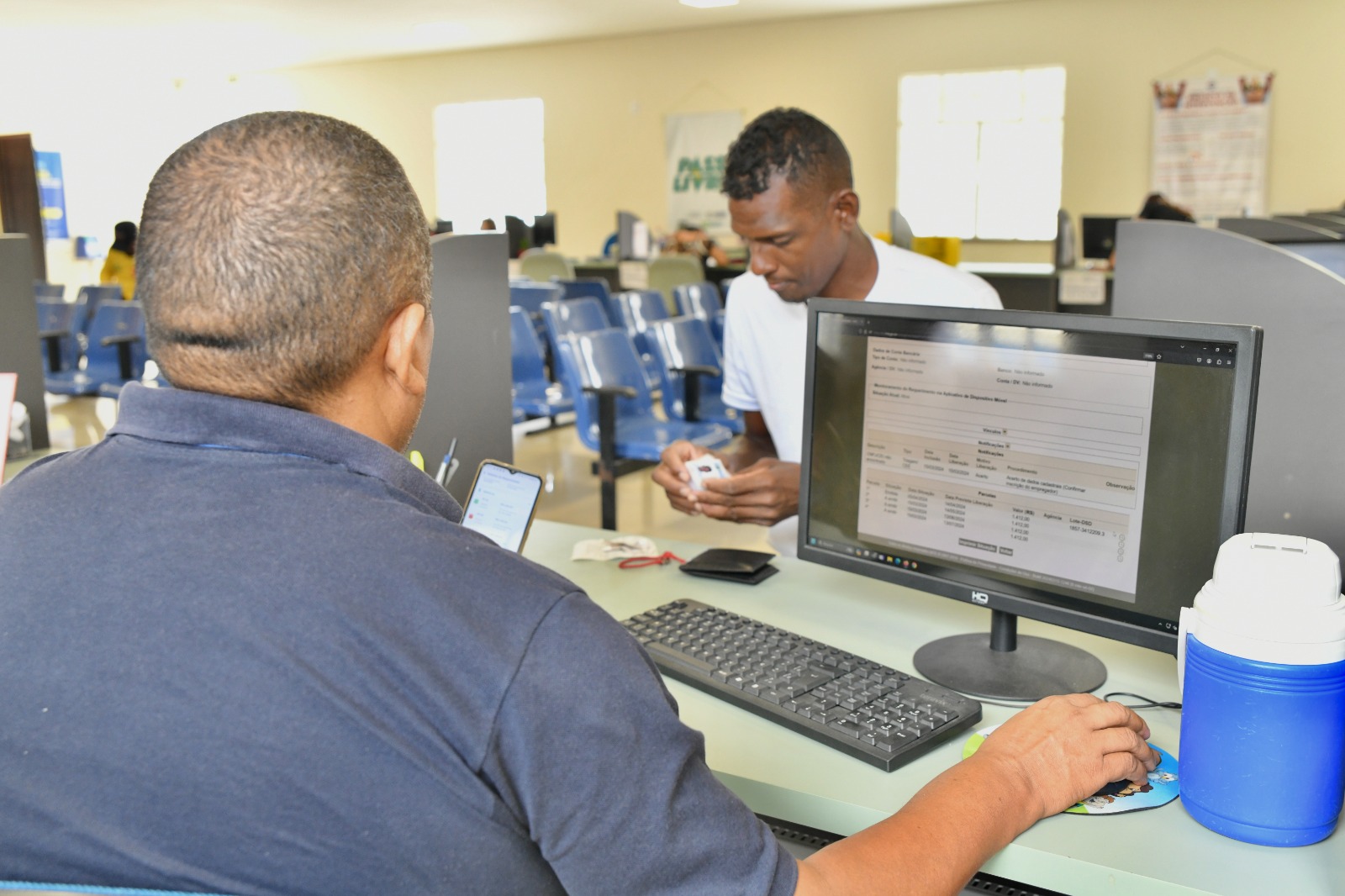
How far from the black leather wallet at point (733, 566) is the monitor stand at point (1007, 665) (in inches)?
12.5

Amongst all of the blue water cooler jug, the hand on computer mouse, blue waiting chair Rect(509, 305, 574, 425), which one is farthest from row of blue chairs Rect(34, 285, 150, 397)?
the blue water cooler jug

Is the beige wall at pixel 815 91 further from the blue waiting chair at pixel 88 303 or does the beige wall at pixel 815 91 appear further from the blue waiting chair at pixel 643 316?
the blue waiting chair at pixel 643 316

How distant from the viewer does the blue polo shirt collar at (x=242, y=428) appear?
0.70 meters

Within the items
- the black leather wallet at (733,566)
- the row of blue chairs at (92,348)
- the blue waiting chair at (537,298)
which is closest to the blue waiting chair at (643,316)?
the blue waiting chair at (537,298)

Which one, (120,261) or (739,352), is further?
(120,261)

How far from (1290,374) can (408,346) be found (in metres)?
0.95

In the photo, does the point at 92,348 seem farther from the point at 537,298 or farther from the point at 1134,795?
the point at 1134,795

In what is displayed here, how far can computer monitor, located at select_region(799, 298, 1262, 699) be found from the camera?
1.06 metres

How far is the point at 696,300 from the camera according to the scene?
611cm

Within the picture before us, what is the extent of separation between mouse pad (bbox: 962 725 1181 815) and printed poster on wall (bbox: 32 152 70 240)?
1365 centimetres

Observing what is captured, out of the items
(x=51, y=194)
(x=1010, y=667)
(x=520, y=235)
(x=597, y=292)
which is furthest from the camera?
(x=51, y=194)

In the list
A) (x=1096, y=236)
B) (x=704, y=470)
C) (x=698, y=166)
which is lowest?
(x=704, y=470)

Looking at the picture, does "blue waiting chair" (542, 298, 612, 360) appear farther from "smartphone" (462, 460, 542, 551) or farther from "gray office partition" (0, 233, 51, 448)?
"smartphone" (462, 460, 542, 551)

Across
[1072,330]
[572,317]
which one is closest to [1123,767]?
[1072,330]
